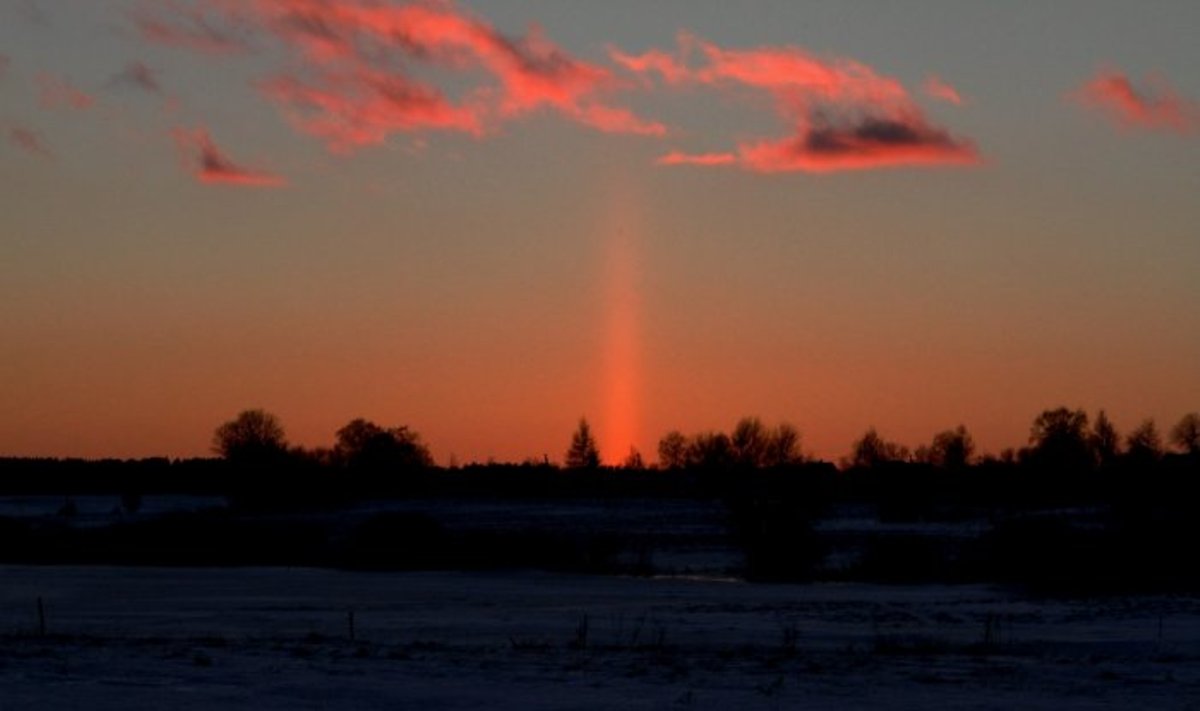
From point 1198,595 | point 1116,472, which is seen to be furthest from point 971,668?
point 1116,472

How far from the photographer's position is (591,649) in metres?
36.9

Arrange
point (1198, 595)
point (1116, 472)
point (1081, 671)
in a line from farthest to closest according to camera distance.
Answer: point (1116, 472)
point (1198, 595)
point (1081, 671)

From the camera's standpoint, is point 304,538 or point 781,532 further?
point 304,538

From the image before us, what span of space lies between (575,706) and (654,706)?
1.20 meters

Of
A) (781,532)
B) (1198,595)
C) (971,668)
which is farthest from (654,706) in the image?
(781,532)

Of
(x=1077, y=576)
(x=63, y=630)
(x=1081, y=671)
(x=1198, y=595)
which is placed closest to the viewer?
(x=1081, y=671)

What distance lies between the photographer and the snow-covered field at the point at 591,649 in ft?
94.5

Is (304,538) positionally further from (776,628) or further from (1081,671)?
(1081,671)

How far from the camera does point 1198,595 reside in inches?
2250

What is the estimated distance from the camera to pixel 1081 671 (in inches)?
1296

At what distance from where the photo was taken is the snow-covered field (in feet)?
94.5

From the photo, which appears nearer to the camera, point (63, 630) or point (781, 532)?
point (63, 630)

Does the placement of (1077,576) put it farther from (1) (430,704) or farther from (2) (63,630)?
(1) (430,704)

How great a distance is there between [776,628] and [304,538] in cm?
5653
